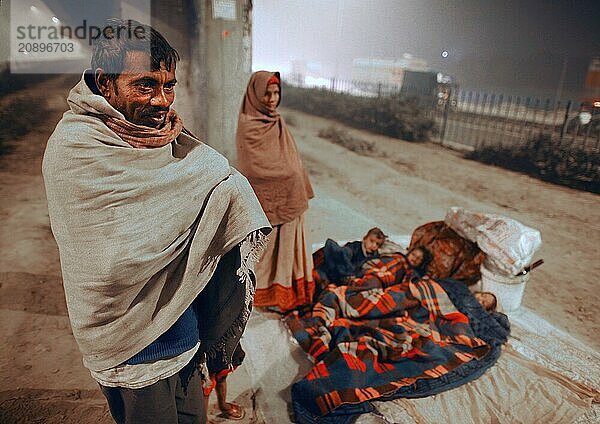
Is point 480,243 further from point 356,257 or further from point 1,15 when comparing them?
point 1,15

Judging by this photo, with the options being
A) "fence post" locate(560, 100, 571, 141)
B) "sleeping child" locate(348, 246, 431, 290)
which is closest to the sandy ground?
"fence post" locate(560, 100, 571, 141)

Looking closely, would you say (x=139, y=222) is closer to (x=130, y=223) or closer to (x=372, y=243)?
(x=130, y=223)

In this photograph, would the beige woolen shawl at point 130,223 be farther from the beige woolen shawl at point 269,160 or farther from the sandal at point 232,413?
the beige woolen shawl at point 269,160

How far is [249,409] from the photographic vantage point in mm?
2068

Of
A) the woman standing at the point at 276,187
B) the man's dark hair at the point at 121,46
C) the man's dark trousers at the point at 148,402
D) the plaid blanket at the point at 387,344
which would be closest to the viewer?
the man's dark hair at the point at 121,46

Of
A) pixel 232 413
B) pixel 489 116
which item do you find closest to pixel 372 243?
pixel 232 413

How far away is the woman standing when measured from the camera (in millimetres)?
2412

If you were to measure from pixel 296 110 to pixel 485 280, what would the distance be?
8081 millimetres

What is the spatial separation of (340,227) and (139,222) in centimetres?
351

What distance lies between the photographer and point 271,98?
2.35m

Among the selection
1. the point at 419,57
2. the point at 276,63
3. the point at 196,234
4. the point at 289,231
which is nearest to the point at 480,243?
the point at 289,231

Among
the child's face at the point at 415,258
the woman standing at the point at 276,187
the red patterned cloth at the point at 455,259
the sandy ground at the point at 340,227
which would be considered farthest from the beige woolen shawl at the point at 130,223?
the red patterned cloth at the point at 455,259

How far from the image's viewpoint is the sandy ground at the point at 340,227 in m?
2.02

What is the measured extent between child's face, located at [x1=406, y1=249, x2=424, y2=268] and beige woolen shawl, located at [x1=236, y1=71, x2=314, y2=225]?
3.28 feet
